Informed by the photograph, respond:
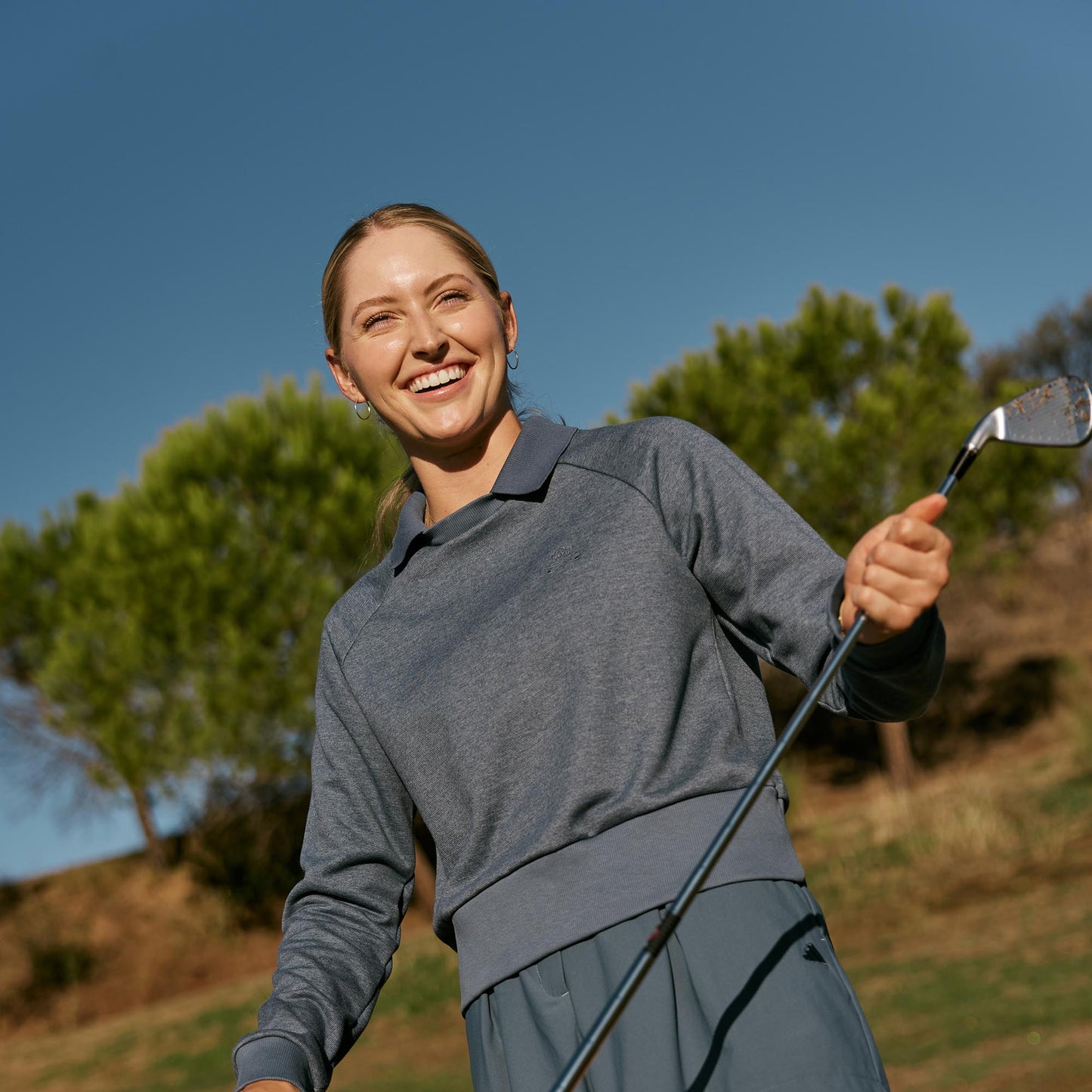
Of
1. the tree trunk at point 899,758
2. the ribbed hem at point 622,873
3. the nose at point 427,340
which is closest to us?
the ribbed hem at point 622,873

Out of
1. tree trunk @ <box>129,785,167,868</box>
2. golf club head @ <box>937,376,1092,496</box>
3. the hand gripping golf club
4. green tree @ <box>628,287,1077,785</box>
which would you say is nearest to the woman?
the hand gripping golf club

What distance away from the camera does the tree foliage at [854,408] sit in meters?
18.3

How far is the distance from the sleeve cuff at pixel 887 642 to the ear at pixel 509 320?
942 mm

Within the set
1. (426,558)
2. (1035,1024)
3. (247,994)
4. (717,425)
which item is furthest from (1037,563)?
(426,558)

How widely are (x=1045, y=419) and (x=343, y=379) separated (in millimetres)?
1188

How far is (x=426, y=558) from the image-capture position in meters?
2.02

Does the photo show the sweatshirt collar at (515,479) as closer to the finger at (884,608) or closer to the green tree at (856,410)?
the finger at (884,608)

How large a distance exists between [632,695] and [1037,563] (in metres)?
21.9

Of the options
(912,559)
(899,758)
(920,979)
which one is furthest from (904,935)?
(912,559)

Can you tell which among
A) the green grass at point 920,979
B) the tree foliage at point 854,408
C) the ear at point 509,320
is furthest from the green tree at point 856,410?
the ear at point 509,320

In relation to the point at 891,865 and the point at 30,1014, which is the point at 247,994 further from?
the point at 891,865

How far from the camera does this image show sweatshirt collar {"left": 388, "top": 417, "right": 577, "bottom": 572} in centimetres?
193

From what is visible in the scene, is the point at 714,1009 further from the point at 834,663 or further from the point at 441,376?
the point at 441,376

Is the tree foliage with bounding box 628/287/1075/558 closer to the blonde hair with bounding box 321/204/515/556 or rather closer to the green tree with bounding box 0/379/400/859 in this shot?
the green tree with bounding box 0/379/400/859
